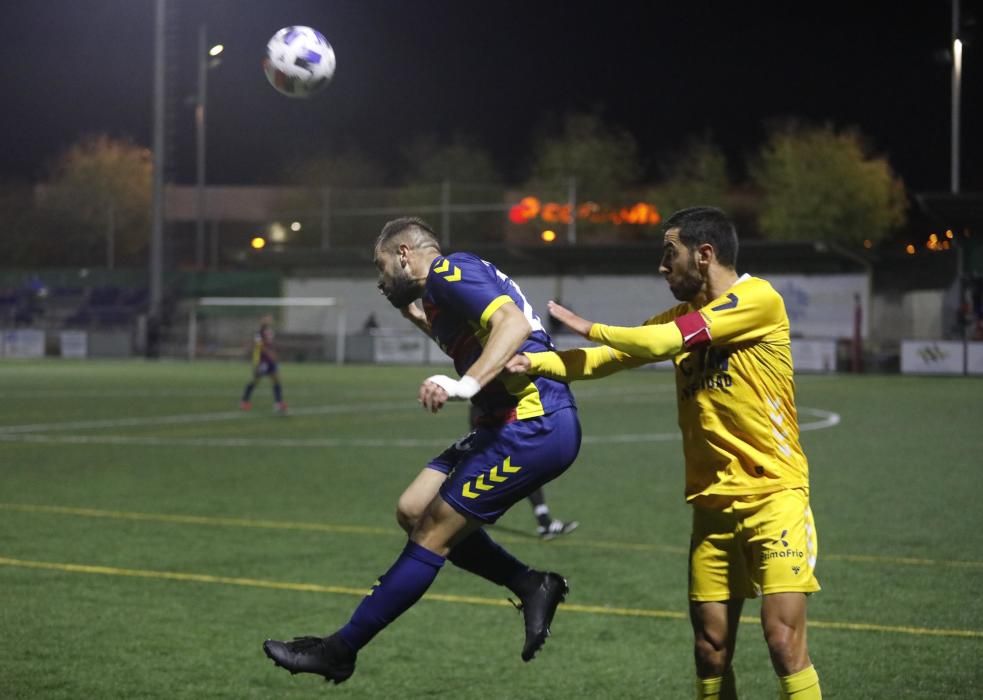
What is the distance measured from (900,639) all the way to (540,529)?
4.51 m

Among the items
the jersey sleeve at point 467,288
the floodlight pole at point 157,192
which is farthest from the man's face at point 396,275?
the floodlight pole at point 157,192

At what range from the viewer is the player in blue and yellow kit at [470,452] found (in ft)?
18.6

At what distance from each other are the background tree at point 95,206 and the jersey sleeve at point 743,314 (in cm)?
10294

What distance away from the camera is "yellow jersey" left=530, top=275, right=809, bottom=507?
5359 mm

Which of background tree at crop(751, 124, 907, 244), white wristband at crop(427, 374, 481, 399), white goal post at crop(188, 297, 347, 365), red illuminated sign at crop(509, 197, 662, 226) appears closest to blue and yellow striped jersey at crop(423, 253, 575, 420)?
white wristband at crop(427, 374, 481, 399)

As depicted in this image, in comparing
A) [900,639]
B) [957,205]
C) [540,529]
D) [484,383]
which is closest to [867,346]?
[957,205]

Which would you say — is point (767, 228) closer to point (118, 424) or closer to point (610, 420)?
point (610, 420)

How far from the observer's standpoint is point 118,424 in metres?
24.1

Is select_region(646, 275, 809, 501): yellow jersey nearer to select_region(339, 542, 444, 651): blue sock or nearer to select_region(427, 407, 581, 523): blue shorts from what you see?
select_region(427, 407, 581, 523): blue shorts

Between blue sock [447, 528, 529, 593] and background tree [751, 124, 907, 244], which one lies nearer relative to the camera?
blue sock [447, 528, 529, 593]

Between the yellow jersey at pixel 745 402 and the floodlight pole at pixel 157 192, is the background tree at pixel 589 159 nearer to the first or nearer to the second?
the floodlight pole at pixel 157 192

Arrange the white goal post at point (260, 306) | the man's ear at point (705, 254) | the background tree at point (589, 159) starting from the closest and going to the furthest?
the man's ear at point (705, 254) < the white goal post at point (260, 306) < the background tree at point (589, 159)

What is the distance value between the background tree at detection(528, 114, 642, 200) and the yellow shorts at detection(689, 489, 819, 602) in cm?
8088

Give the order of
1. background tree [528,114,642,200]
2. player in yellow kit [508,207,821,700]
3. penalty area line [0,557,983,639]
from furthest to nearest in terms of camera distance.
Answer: background tree [528,114,642,200] < penalty area line [0,557,983,639] < player in yellow kit [508,207,821,700]
